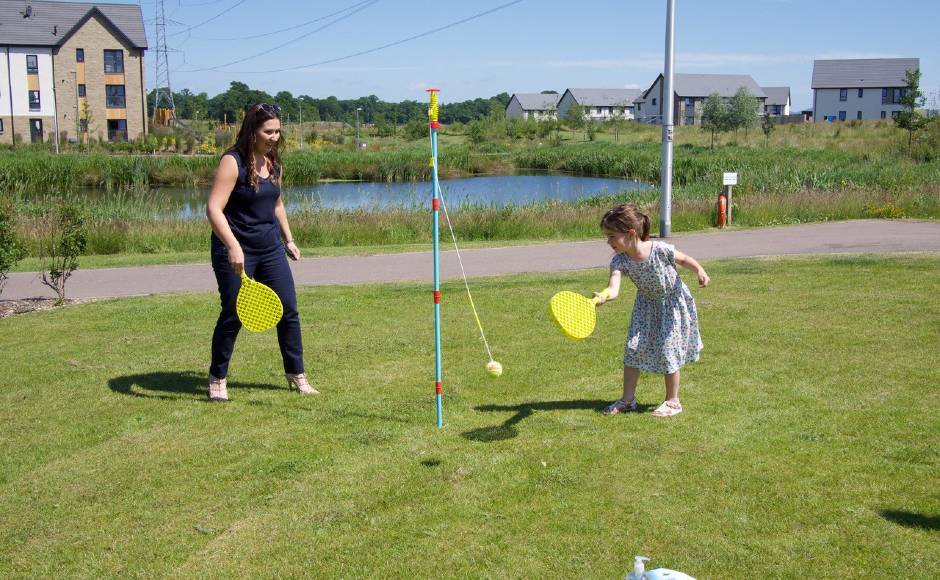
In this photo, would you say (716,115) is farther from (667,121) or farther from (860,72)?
(667,121)

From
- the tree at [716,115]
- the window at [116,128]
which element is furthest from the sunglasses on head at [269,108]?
the window at [116,128]

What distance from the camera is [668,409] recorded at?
20.1 ft

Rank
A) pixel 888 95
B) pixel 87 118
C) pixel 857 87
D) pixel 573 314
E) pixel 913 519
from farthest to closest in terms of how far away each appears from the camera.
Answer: pixel 857 87, pixel 888 95, pixel 87 118, pixel 573 314, pixel 913 519

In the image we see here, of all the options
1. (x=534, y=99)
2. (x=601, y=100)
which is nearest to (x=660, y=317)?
(x=601, y=100)

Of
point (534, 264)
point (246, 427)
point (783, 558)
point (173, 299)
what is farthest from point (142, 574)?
point (534, 264)

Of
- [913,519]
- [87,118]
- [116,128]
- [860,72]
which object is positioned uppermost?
[860,72]

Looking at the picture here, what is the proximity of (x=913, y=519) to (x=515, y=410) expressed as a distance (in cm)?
271

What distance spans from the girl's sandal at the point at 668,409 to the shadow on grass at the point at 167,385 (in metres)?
3.01

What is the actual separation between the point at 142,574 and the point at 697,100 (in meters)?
112

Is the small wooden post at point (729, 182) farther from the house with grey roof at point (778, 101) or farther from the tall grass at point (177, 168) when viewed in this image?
the house with grey roof at point (778, 101)

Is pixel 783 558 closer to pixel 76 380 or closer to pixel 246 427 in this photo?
pixel 246 427

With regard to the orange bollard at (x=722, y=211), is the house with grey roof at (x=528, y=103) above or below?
above

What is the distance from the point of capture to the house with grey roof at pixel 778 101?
4862 inches

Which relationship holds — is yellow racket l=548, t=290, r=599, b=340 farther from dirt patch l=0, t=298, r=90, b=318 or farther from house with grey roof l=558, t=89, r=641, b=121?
house with grey roof l=558, t=89, r=641, b=121
